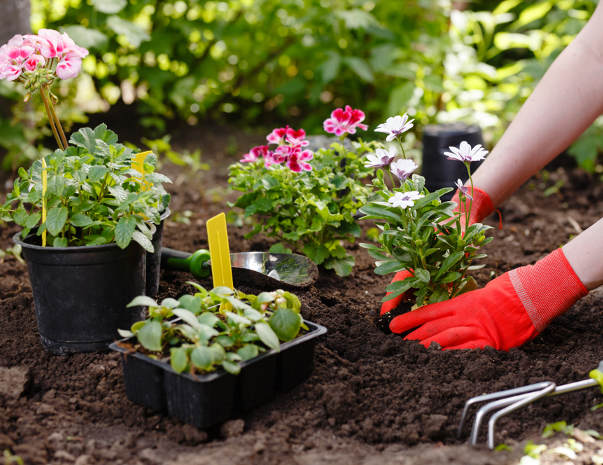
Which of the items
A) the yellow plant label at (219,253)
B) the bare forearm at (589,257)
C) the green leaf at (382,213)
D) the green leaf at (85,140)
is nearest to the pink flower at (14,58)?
the green leaf at (85,140)

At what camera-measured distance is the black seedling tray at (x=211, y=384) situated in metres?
1.33

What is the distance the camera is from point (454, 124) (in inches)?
118

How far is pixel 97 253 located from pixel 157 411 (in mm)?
420

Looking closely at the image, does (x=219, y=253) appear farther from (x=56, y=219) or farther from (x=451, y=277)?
(x=451, y=277)

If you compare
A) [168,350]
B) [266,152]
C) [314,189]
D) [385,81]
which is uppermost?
[385,81]

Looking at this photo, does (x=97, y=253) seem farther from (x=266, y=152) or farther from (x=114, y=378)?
(x=266, y=152)

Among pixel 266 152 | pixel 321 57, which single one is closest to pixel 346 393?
pixel 266 152

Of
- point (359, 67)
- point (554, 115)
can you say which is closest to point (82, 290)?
point (554, 115)

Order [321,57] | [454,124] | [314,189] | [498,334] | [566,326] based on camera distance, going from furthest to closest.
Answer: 1. [321,57]
2. [454,124]
3. [314,189]
4. [566,326]
5. [498,334]

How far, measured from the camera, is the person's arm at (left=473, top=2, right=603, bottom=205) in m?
1.93

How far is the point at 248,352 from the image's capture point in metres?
1.35

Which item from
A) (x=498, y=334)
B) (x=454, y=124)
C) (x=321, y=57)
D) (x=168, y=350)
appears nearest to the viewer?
(x=168, y=350)

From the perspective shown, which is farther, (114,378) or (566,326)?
(566,326)

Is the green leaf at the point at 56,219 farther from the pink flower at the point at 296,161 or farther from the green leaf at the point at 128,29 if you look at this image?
the green leaf at the point at 128,29
